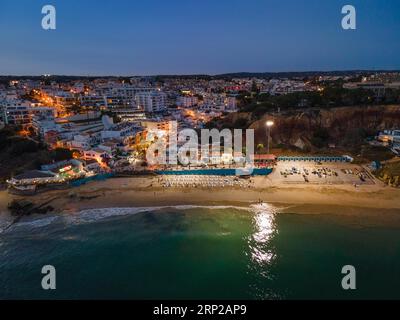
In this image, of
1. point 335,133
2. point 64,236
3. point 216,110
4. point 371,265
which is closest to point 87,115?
point 216,110

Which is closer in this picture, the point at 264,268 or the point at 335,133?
the point at 264,268

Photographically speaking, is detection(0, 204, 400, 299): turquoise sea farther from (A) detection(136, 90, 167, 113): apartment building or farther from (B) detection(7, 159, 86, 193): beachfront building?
(A) detection(136, 90, 167, 113): apartment building

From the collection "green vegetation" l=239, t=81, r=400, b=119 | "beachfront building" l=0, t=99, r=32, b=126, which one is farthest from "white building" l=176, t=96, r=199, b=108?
"beachfront building" l=0, t=99, r=32, b=126

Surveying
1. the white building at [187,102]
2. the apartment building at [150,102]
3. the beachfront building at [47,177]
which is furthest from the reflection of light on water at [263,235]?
the white building at [187,102]

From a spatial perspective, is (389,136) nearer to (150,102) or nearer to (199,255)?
(199,255)
